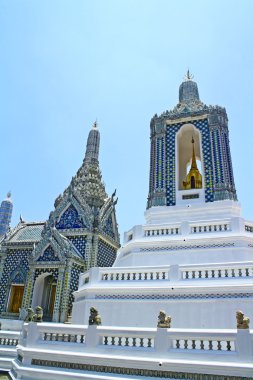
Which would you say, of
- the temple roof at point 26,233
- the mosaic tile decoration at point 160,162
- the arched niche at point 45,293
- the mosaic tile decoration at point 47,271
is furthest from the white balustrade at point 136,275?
the temple roof at point 26,233

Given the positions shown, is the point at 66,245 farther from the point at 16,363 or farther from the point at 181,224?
the point at 16,363

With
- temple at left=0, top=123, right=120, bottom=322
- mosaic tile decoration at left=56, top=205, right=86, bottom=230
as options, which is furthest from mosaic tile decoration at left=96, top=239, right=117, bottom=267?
mosaic tile decoration at left=56, top=205, right=86, bottom=230

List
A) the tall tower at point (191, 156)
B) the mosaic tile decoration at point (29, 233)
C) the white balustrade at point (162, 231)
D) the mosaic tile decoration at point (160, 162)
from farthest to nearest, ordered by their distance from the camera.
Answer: the mosaic tile decoration at point (29, 233) → the mosaic tile decoration at point (160, 162) → the tall tower at point (191, 156) → the white balustrade at point (162, 231)

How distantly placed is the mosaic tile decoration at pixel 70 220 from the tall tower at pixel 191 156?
7.30 m

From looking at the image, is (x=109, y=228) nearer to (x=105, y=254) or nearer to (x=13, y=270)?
(x=105, y=254)

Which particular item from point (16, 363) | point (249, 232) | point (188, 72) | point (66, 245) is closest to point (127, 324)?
point (16, 363)

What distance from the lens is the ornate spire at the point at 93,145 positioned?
2995 centimetres

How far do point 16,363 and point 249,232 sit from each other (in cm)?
1022

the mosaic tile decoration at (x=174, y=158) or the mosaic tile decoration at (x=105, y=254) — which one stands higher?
the mosaic tile decoration at (x=174, y=158)

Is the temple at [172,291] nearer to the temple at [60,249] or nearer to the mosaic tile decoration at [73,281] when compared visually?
the temple at [60,249]

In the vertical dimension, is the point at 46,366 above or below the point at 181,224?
below

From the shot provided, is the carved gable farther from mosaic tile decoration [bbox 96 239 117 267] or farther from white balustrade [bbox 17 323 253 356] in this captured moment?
white balustrade [bbox 17 323 253 356]

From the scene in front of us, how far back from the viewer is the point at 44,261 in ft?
70.0

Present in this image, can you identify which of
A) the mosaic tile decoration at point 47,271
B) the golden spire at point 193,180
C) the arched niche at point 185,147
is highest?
the arched niche at point 185,147
